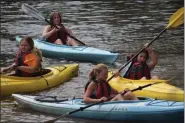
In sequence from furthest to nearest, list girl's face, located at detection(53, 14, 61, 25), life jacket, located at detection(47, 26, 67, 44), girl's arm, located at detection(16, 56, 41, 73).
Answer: life jacket, located at detection(47, 26, 67, 44) < girl's face, located at detection(53, 14, 61, 25) < girl's arm, located at detection(16, 56, 41, 73)

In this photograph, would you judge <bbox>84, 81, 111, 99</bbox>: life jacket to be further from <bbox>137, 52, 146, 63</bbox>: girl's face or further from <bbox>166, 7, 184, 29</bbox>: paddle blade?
<bbox>166, 7, 184, 29</bbox>: paddle blade

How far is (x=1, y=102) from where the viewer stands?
900 centimetres

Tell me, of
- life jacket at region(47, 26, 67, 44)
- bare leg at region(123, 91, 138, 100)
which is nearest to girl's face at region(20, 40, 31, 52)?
bare leg at region(123, 91, 138, 100)

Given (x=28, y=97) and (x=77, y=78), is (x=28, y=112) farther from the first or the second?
(x=77, y=78)

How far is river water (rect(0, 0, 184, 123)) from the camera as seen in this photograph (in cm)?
959

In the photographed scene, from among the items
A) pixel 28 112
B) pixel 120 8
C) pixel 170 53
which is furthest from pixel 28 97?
pixel 120 8

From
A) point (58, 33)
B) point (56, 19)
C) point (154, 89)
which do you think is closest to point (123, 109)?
point (154, 89)

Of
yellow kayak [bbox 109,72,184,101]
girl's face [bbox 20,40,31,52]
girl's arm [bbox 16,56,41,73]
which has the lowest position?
yellow kayak [bbox 109,72,184,101]

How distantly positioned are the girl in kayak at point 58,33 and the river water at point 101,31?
55cm

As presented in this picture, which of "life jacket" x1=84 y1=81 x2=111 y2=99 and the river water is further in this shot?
the river water

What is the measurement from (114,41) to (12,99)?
534 cm

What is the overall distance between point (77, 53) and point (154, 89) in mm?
→ 3669

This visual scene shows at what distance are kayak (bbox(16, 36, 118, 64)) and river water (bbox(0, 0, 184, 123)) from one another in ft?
0.41

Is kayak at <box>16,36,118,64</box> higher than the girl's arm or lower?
lower
